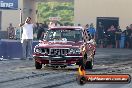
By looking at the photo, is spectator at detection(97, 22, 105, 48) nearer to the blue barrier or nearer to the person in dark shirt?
the person in dark shirt

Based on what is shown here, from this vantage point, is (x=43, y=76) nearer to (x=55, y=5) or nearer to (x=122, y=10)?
(x=122, y=10)

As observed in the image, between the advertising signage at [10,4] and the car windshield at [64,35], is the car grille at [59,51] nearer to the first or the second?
the car windshield at [64,35]

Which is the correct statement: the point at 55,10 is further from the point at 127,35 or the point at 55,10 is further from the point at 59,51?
the point at 59,51

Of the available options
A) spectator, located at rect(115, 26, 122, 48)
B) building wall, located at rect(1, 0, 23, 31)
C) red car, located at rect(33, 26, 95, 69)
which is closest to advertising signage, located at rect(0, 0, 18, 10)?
red car, located at rect(33, 26, 95, 69)

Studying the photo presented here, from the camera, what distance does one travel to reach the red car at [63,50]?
14578 millimetres

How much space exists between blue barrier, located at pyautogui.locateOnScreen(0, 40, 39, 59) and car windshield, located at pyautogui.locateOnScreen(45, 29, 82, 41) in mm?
4032

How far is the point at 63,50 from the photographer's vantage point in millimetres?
14594

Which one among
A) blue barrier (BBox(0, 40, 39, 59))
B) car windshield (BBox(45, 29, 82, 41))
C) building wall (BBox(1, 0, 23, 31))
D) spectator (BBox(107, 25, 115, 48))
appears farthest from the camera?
building wall (BBox(1, 0, 23, 31))

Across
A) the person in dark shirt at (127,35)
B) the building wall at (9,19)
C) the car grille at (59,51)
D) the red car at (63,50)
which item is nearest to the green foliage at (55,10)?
the building wall at (9,19)

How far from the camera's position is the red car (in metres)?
14.6

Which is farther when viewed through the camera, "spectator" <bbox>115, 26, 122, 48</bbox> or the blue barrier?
"spectator" <bbox>115, 26, 122, 48</bbox>

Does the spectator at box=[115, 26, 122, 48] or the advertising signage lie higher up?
the advertising signage

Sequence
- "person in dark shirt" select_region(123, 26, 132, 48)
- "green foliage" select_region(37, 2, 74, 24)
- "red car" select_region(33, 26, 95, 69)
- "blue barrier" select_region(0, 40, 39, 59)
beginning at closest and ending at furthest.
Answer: "red car" select_region(33, 26, 95, 69) → "blue barrier" select_region(0, 40, 39, 59) → "person in dark shirt" select_region(123, 26, 132, 48) → "green foliage" select_region(37, 2, 74, 24)

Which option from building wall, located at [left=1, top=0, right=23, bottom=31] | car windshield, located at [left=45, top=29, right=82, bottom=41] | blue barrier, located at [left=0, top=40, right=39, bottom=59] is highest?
building wall, located at [left=1, top=0, right=23, bottom=31]
